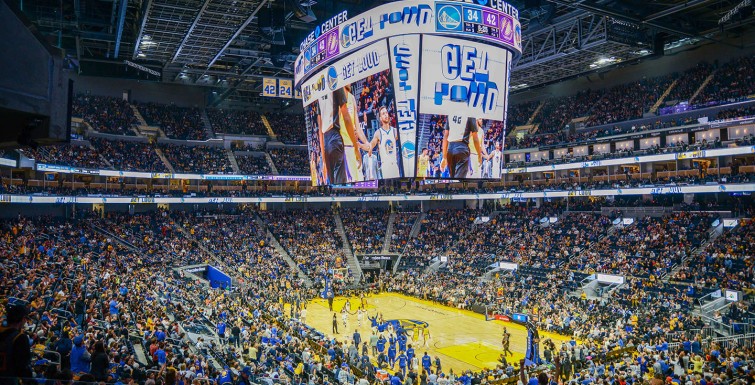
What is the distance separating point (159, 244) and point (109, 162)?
903 cm

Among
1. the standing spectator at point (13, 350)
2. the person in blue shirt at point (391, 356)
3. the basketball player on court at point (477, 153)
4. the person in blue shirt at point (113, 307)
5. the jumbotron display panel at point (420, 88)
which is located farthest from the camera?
the person in blue shirt at point (391, 356)

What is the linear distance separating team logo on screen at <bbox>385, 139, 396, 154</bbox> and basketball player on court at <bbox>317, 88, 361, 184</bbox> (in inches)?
63.1

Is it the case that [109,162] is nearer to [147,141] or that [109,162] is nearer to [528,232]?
[147,141]

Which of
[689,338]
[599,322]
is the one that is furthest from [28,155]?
[689,338]

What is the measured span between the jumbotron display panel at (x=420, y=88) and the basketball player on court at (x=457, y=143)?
0.04m

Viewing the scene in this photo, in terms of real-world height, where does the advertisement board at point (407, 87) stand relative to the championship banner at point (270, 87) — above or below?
below

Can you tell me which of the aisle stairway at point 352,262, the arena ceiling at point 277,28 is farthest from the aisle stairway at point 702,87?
the aisle stairway at point 352,262

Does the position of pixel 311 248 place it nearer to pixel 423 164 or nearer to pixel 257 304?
pixel 257 304

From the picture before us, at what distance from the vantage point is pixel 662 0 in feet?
99.1

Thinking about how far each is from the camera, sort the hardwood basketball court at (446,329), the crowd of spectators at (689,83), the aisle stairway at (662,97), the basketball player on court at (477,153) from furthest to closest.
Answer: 1. the aisle stairway at (662,97)
2. the crowd of spectators at (689,83)
3. the hardwood basketball court at (446,329)
4. the basketball player on court at (477,153)

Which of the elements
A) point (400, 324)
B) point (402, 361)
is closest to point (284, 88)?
point (400, 324)

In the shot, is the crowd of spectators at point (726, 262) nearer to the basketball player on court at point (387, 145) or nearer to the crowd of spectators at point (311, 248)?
the basketball player on court at point (387, 145)

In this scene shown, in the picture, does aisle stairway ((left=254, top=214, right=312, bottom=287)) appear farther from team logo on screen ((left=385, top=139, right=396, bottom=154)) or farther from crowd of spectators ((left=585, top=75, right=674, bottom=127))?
crowd of spectators ((left=585, top=75, right=674, bottom=127))

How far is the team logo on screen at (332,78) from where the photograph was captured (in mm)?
23578
